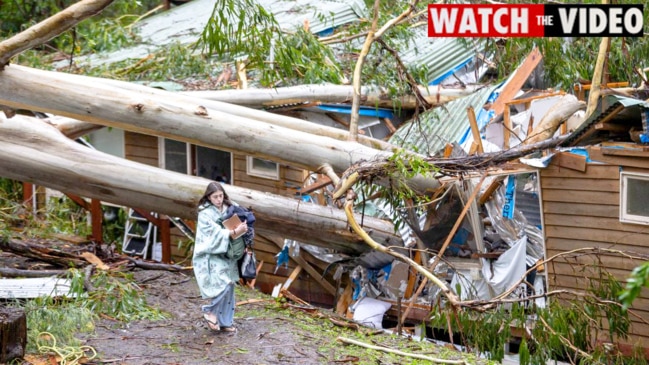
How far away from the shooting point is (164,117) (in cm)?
942

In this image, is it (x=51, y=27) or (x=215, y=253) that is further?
(x=51, y=27)

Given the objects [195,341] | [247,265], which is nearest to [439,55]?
[247,265]

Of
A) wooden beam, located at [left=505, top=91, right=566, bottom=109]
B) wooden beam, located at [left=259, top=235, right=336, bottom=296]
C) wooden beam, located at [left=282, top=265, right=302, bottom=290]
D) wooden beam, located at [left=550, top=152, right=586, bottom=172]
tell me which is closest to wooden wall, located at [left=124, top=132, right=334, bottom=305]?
wooden beam, located at [left=259, top=235, right=336, bottom=296]

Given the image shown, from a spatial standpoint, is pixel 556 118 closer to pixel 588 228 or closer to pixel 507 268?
pixel 588 228

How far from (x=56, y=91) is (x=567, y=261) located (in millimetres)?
5954

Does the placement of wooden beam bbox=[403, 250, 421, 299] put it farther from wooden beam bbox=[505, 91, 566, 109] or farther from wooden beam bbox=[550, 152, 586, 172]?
wooden beam bbox=[505, 91, 566, 109]

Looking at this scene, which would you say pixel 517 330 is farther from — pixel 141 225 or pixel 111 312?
pixel 141 225

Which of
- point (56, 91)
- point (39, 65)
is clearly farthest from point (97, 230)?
point (56, 91)

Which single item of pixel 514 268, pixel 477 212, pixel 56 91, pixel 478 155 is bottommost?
pixel 514 268

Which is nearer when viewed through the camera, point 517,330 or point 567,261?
point 567,261

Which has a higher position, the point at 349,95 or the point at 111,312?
the point at 349,95

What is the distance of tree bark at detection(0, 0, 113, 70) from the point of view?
338 inches

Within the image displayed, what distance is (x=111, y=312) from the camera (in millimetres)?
8883

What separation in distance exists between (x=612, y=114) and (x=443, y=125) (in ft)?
12.9
